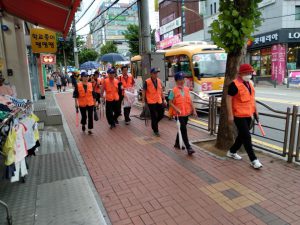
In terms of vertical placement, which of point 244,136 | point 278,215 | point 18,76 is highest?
point 18,76

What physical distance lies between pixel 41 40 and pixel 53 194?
782 centimetres

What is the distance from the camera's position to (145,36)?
31.8ft

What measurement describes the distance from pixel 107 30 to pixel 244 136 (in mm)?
106025

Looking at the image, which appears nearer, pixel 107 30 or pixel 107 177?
pixel 107 177

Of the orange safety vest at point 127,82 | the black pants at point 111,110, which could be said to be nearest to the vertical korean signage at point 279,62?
the orange safety vest at point 127,82

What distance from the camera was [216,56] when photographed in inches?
430

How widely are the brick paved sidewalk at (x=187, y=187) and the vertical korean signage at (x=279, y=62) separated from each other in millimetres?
19703

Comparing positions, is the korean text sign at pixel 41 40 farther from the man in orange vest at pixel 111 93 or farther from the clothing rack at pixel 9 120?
the clothing rack at pixel 9 120

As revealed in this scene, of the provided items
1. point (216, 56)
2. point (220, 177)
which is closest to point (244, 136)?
point (220, 177)

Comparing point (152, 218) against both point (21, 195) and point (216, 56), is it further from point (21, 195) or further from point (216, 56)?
point (216, 56)

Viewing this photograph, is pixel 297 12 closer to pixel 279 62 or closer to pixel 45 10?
pixel 279 62

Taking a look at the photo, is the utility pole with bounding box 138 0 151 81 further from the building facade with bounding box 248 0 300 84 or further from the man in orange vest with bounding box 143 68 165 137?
the building facade with bounding box 248 0 300 84

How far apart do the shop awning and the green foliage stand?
2640mm

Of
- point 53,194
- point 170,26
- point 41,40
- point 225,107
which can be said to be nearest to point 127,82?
point 41,40
